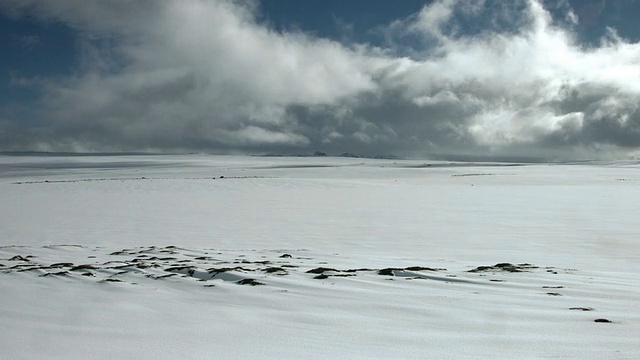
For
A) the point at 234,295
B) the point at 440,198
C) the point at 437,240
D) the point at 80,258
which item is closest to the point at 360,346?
the point at 234,295

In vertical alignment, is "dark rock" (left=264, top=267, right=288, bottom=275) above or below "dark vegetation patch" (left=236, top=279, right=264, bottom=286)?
below

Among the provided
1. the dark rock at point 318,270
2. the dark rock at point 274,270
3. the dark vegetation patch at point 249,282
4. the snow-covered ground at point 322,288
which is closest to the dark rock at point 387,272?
the snow-covered ground at point 322,288

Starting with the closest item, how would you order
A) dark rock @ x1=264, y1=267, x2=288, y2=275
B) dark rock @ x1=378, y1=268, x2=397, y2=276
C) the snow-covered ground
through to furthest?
1. the snow-covered ground
2. dark rock @ x1=378, y1=268, x2=397, y2=276
3. dark rock @ x1=264, y1=267, x2=288, y2=275

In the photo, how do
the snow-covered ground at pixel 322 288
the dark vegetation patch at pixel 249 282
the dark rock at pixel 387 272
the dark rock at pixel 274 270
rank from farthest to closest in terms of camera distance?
1. the dark rock at pixel 274 270
2. the dark rock at pixel 387 272
3. the dark vegetation patch at pixel 249 282
4. the snow-covered ground at pixel 322 288

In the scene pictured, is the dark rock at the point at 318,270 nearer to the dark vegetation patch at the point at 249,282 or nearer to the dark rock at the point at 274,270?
the dark rock at the point at 274,270

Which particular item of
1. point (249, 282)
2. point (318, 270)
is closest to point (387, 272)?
point (318, 270)

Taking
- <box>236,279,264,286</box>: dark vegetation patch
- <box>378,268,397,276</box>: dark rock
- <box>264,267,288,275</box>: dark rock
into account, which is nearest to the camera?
<box>236,279,264,286</box>: dark vegetation patch

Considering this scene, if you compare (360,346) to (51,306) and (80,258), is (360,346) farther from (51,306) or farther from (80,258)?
(80,258)

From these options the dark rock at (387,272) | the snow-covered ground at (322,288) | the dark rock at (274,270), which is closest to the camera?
the snow-covered ground at (322,288)

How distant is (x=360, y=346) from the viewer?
4.14 metres

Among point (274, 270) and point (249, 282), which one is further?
point (274, 270)

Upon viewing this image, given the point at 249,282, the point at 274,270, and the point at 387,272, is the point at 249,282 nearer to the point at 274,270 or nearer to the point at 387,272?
the point at 274,270

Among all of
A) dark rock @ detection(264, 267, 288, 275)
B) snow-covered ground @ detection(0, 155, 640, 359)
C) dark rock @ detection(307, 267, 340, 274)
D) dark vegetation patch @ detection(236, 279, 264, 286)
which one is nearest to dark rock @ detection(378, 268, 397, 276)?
snow-covered ground @ detection(0, 155, 640, 359)

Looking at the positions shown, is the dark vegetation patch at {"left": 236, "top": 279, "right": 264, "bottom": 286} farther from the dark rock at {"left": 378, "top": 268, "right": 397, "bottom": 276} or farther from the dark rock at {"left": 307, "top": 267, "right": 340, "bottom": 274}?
the dark rock at {"left": 378, "top": 268, "right": 397, "bottom": 276}
